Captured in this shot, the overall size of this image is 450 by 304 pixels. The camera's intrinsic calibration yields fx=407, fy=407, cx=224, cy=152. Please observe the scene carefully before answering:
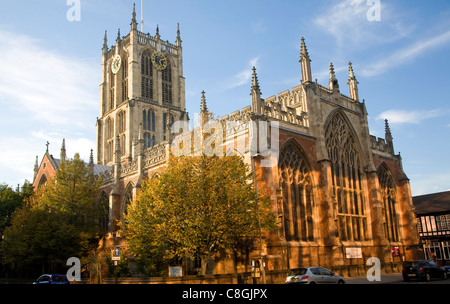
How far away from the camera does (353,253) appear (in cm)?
3491

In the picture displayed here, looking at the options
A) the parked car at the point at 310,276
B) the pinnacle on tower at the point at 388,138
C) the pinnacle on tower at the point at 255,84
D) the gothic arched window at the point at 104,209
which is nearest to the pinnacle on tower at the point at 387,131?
the pinnacle on tower at the point at 388,138

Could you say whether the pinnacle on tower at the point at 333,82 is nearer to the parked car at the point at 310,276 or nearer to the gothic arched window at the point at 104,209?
the parked car at the point at 310,276

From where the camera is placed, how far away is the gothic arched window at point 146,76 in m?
72.1

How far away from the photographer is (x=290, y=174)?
110 ft

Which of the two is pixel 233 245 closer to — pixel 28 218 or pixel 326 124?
pixel 326 124

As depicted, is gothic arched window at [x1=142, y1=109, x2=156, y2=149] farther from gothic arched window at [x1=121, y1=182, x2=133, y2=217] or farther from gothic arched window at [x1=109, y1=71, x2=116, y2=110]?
gothic arched window at [x1=121, y1=182, x2=133, y2=217]

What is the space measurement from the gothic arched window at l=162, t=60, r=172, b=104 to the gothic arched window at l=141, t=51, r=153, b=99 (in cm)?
251

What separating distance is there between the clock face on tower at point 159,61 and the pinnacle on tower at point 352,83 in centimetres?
3985

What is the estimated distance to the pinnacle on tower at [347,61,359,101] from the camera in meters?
43.6

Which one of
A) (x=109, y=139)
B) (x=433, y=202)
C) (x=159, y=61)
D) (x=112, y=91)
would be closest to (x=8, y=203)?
(x=109, y=139)

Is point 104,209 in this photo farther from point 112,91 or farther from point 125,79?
point 112,91

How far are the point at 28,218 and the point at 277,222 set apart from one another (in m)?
27.2

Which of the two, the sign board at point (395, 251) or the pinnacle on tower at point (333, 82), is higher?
the pinnacle on tower at point (333, 82)

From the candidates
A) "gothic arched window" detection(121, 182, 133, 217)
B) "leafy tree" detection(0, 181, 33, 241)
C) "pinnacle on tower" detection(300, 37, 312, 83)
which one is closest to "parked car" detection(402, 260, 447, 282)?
"pinnacle on tower" detection(300, 37, 312, 83)
